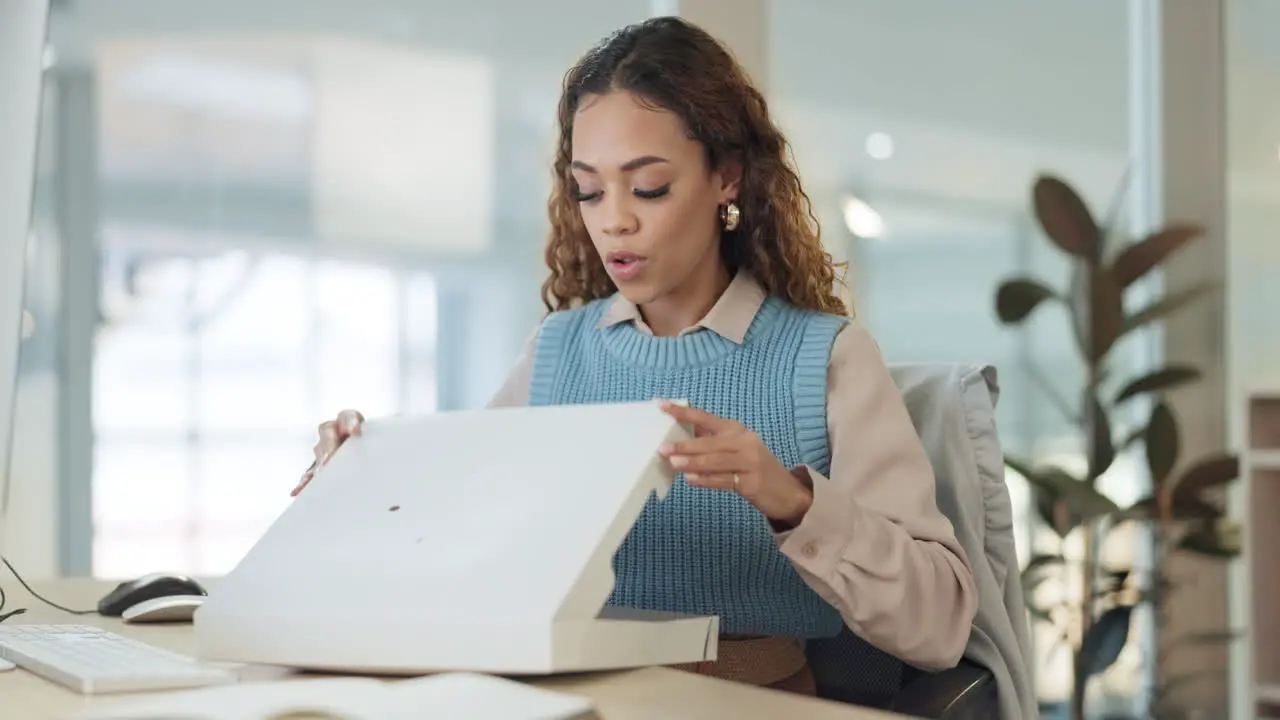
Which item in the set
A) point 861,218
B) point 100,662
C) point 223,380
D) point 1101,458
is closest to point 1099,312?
point 1101,458

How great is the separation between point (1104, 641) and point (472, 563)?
2362mm

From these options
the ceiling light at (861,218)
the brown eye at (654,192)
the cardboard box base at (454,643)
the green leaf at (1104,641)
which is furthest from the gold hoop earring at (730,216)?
the green leaf at (1104,641)

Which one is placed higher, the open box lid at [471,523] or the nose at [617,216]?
the nose at [617,216]

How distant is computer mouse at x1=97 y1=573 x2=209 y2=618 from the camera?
139 centimetres

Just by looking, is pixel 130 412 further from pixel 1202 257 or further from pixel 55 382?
pixel 1202 257

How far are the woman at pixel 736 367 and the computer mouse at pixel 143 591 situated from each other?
292 millimetres

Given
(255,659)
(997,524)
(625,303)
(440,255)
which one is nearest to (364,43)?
(440,255)

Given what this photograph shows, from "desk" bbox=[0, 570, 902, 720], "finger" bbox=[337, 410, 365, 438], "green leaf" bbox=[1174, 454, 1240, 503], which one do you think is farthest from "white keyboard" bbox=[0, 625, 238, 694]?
"green leaf" bbox=[1174, 454, 1240, 503]

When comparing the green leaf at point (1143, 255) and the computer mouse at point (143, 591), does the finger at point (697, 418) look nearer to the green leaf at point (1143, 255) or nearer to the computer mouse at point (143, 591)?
the computer mouse at point (143, 591)

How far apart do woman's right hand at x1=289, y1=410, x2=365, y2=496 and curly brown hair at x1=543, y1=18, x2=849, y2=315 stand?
43cm

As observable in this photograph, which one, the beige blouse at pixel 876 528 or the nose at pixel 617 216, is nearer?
the beige blouse at pixel 876 528

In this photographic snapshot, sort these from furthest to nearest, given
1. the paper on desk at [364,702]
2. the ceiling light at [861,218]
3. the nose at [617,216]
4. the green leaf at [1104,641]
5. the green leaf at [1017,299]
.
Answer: the ceiling light at [861,218] → the green leaf at [1017,299] → the green leaf at [1104,641] → the nose at [617,216] → the paper on desk at [364,702]

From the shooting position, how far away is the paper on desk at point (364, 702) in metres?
0.74

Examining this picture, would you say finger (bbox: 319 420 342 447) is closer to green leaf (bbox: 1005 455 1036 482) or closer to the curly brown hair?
the curly brown hair
